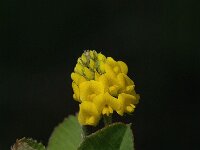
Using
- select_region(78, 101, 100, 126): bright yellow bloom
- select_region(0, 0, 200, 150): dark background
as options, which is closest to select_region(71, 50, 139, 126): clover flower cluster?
select_region(78, 101, 100, 126): bright yellow bloom

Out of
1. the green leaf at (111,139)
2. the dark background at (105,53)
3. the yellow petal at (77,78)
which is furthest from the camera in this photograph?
the dark background at (105,53)

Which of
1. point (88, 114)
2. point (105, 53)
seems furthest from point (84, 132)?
point (105, 53)

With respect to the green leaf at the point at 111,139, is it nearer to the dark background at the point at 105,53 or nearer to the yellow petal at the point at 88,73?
the yellow petal at the point at 88,73

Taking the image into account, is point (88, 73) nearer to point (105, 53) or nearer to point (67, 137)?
point (67, 137)

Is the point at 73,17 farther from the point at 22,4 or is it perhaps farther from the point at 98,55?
the point at 98,55

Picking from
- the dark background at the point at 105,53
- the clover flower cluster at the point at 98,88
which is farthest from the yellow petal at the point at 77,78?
the dark background at the point at 105,53

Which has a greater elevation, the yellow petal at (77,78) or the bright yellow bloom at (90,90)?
the yellow petal at (77,78)

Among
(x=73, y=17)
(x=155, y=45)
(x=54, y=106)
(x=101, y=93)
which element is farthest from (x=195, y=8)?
(x=101, y=93)
